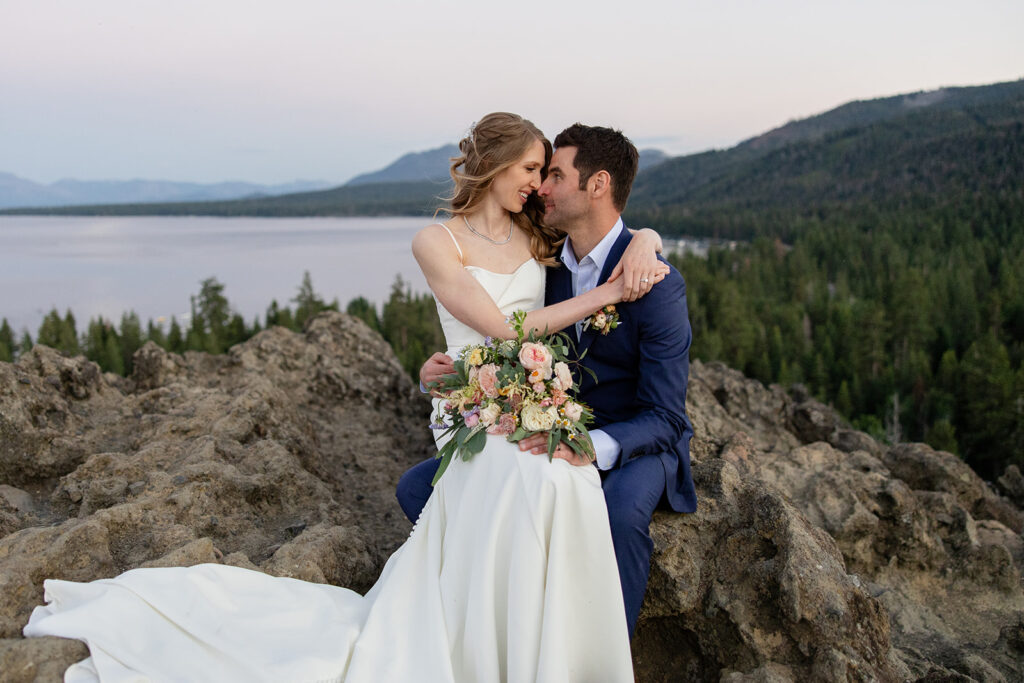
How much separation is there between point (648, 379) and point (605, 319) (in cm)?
51

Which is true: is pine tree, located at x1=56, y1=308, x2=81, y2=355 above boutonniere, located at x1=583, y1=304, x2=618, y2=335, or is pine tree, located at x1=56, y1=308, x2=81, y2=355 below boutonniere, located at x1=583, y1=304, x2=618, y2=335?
below

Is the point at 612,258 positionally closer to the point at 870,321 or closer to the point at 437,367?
the point at 437,367

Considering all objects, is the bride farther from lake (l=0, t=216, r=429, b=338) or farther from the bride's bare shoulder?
lake (l=0, t=216, r=429, b=338)

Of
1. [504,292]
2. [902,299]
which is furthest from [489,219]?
[902,299]

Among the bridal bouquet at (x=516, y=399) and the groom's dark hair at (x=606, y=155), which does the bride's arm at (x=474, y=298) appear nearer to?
the bridal bouquet at (x=516, y=399)

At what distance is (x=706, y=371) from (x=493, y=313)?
7.52 meters

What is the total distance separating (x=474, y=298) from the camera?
5.79m

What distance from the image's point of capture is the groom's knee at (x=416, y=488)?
575 centimetres

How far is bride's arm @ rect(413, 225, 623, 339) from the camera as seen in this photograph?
541cm

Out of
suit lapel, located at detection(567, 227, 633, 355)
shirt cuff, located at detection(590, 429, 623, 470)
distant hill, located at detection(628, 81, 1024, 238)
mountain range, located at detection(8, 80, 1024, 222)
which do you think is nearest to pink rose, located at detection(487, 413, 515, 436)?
shirt cuff, located at detection(590, 429, 623, 470)

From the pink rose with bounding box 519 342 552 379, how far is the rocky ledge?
1.42m

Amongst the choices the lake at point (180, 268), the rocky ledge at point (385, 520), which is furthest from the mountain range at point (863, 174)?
the rocky ledge at point (385, 520)

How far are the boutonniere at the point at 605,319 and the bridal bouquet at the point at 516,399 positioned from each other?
59 cm

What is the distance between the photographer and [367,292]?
62.9 m
